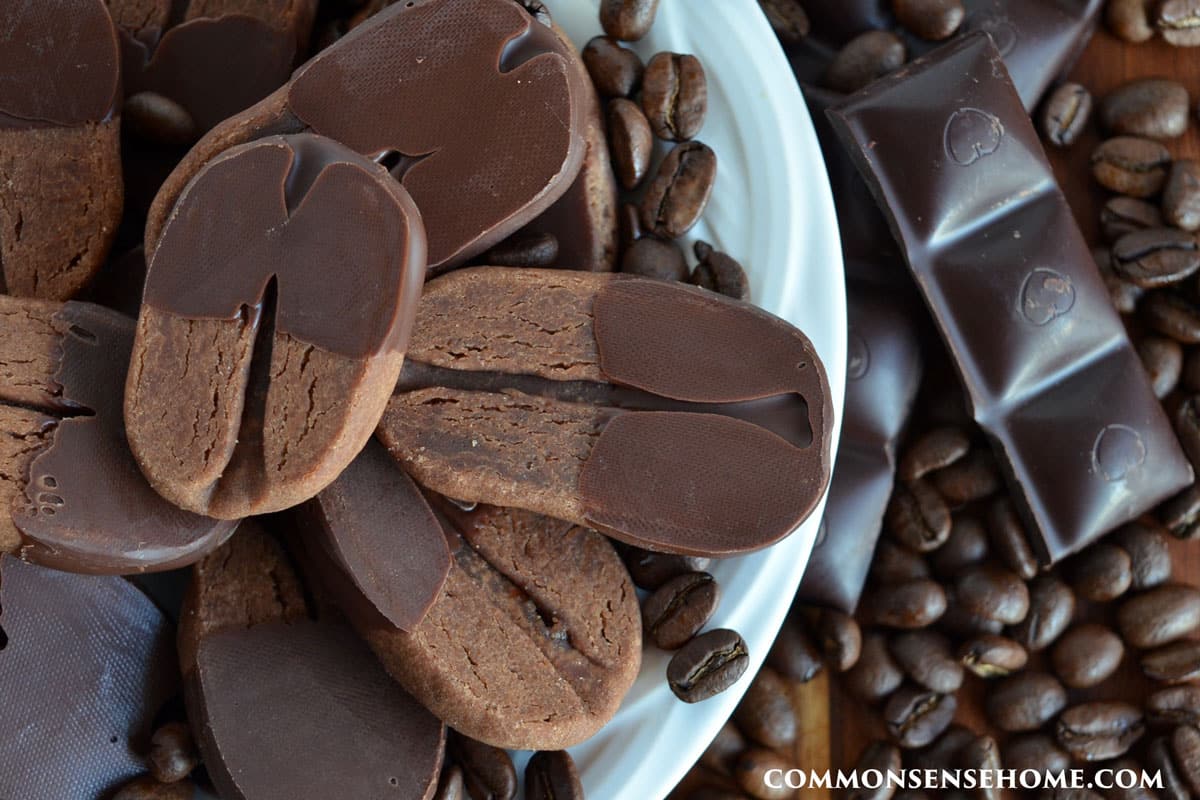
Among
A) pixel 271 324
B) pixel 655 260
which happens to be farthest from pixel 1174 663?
pixel 271 324

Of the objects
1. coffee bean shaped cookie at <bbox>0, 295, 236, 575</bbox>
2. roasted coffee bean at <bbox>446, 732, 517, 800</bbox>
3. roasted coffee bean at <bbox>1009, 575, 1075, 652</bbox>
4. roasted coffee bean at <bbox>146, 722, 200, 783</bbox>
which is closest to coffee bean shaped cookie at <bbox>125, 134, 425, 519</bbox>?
coffee bean shaped cookie at <bbox>0, 295, 236, 575</bbox>

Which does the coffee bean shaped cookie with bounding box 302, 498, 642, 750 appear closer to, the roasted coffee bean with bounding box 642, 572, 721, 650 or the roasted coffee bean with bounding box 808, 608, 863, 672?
the roasted coffee bean with bounding box 642, 572, 721, 650

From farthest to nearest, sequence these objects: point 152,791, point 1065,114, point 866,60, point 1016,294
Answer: point 1065,114, point 866,60, point 1016,294, point 152,791

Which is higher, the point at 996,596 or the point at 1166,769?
the point at 996,596

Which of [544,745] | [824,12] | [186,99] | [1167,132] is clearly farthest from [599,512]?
[1167,132]

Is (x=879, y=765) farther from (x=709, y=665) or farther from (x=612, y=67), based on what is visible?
(x=612, y=67)

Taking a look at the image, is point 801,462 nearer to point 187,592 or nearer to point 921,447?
point 921,447
